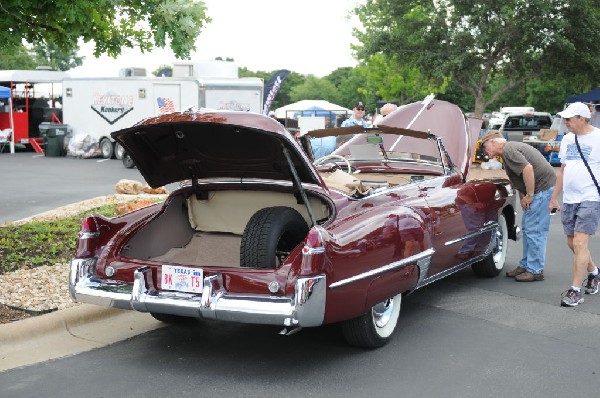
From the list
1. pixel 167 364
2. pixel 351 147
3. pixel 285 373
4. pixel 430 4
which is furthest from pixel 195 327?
pixel 430 4

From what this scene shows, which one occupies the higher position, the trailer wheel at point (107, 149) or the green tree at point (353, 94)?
the green tree at point (353, 94)

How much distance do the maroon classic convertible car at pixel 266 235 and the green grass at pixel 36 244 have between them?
→ 1.97 metres

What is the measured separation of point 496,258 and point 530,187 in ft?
2.98

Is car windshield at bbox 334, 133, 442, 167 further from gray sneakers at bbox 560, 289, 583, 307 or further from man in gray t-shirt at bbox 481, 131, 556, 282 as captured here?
gray sneakers at bbox 560, 289, 583, 307

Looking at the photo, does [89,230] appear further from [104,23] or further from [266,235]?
[104,23]

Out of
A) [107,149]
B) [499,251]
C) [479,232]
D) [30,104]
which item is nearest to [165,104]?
[107,149]

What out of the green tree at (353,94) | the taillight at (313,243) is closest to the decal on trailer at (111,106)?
the taillight at (313,243)

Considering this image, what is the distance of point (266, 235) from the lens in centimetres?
478

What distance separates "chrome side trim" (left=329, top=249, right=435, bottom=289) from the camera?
→ 457 centimetres

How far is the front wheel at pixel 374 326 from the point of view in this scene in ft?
16.4

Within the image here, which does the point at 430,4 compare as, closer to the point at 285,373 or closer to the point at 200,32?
the point at 200,32

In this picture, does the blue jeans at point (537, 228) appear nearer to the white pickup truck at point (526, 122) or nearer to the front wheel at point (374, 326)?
the front wheel at point (374, 326)

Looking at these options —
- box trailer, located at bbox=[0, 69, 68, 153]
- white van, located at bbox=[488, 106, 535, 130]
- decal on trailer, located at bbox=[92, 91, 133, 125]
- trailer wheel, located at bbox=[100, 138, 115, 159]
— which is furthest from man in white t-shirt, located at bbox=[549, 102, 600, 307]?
box trailer, located at bbox=[0, 69, 68, 153]

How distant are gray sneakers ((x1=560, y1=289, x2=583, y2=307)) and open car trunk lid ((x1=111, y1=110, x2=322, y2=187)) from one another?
108 inches
